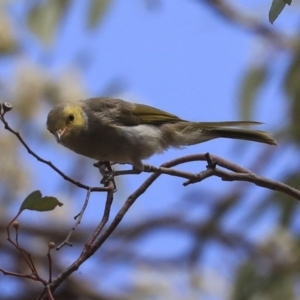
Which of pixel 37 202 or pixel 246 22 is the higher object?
pixel 246 22

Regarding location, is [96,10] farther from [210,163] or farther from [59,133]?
[210,163]

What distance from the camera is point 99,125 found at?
10.5 ft

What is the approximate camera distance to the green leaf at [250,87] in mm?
4809

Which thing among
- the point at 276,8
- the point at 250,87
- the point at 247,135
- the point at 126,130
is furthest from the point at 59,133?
the point at 250,87

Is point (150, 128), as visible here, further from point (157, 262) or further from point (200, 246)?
point (157, 262)

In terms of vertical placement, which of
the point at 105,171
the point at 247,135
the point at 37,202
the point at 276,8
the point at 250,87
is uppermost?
the point at 250,87

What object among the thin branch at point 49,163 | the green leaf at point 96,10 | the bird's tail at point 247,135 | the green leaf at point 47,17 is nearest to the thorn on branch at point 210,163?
the thin branch at point 49,163

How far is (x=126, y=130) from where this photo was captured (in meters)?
3.18

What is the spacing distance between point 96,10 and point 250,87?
3.69 ft

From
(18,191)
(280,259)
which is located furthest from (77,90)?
(280,259)

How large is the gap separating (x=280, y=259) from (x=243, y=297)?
20.0 inches

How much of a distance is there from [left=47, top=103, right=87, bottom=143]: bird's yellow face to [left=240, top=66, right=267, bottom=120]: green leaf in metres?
1.82

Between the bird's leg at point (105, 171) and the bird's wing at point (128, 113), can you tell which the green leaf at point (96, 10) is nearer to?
the bird's wing at point (128, 113)

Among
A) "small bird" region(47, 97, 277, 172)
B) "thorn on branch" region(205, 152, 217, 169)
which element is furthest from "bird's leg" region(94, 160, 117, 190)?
"thorn on branch" region(205, 152, 217, 169)
